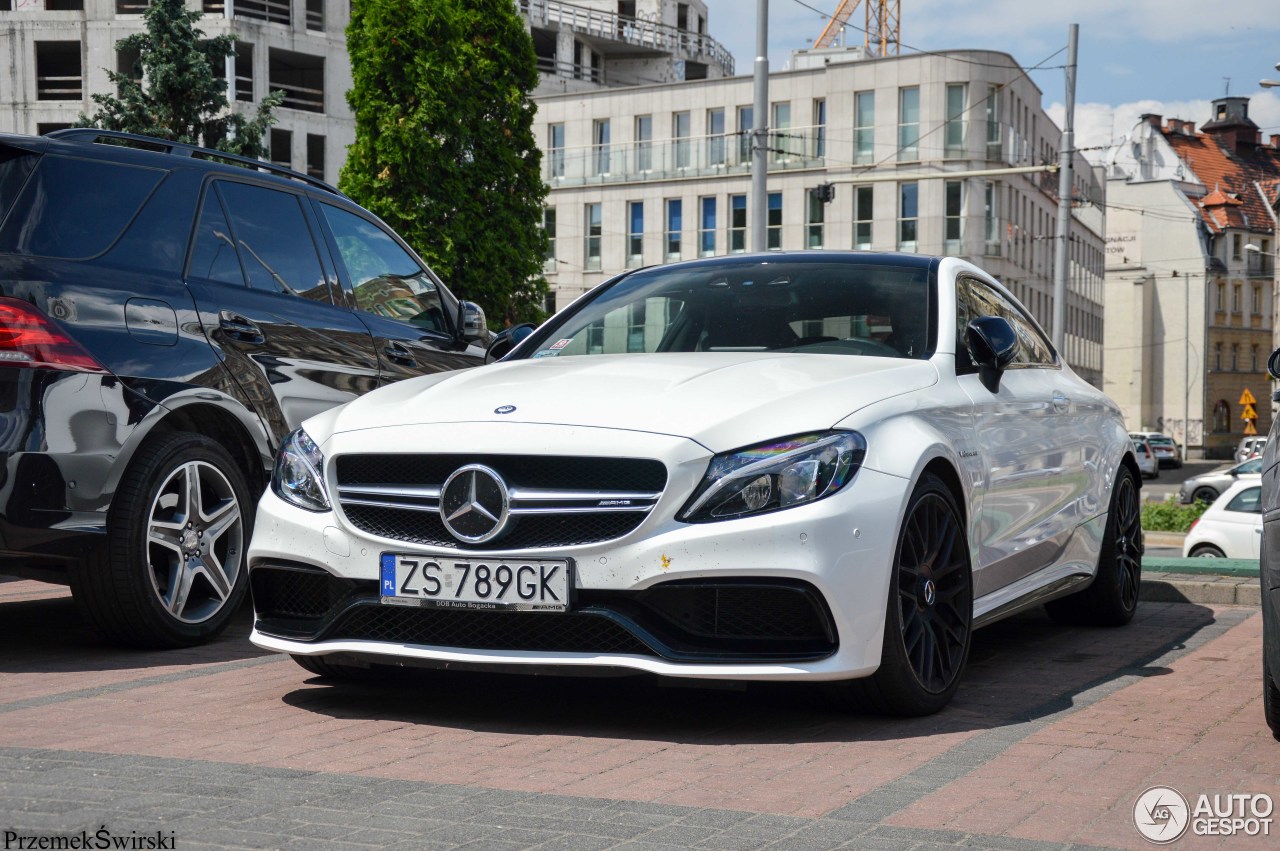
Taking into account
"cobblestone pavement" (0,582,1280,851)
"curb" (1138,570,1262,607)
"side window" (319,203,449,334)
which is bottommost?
"curb" (1138,570,1262,607)

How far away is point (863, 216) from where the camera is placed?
5775 centimetres

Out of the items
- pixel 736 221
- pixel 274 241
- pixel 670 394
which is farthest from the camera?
pixel 736 221

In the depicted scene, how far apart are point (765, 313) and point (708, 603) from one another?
175 centimetres

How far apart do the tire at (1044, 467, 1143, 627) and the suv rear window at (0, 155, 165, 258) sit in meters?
4.42

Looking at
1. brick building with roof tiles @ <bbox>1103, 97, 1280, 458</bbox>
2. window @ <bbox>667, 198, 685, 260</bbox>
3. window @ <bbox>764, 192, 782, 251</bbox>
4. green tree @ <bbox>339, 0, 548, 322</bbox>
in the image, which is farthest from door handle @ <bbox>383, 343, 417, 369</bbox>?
brick building with roof tiles @ <bbox>1103, 97, 1280, 458</bbox>

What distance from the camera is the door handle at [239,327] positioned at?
6684mm

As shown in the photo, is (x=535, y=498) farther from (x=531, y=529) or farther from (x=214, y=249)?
(x=214, y=249)

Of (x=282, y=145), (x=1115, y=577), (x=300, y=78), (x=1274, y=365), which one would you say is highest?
(x=300, y=78)

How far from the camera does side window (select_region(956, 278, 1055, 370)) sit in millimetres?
6516

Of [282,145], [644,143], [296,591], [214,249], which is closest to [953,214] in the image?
[644,143]

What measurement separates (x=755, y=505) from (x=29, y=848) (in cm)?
213

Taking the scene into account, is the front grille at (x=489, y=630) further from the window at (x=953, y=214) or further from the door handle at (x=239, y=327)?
the window at (x=953, y=214)

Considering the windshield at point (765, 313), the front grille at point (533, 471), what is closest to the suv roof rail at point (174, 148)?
the windshield at point (765, 313)

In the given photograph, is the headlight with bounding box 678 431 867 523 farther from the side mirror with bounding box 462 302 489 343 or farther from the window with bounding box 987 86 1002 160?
the window with bounding box 987 86 1002 160
